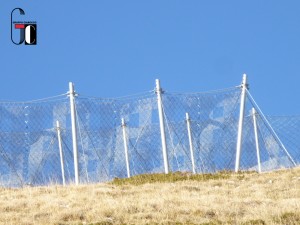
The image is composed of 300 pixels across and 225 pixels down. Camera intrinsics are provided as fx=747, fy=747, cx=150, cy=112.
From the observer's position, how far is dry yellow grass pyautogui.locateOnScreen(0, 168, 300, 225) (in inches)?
595

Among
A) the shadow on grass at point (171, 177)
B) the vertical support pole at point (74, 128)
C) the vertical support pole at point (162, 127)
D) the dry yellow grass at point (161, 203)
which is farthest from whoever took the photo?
the vertical support pole at point (162, 127)

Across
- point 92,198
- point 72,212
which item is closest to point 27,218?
point 72,212

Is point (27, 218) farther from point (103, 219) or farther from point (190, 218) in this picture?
point (190, 218)

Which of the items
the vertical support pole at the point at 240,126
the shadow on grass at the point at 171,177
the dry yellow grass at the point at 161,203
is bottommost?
the dry yellow grass at the point at 161,203

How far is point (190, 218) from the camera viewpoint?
598 inches

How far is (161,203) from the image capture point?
16734 mm

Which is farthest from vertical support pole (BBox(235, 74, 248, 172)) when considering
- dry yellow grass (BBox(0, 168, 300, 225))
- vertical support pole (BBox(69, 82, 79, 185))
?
vertical support pole (BBox(69, 82, 79, 185))

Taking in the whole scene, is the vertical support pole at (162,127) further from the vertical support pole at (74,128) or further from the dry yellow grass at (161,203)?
the dry yellow grass at (161,203)

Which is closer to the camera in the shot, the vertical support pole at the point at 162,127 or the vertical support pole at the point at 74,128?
the vertical support pole at the point at 74,128

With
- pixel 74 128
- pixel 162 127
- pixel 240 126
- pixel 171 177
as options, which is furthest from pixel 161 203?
pixel 240 126

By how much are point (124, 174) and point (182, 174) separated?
7932mm

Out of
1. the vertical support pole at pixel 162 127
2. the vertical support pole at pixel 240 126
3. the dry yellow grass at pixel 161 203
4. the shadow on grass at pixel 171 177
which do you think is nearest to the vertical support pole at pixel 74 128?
the shadow on grass at pixel 171 177

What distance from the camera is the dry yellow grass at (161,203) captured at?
595 inches

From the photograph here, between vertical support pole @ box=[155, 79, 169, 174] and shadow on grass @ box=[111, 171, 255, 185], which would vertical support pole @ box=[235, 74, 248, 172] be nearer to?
shadow on grass @ box=[111, 171, 255, 185]
